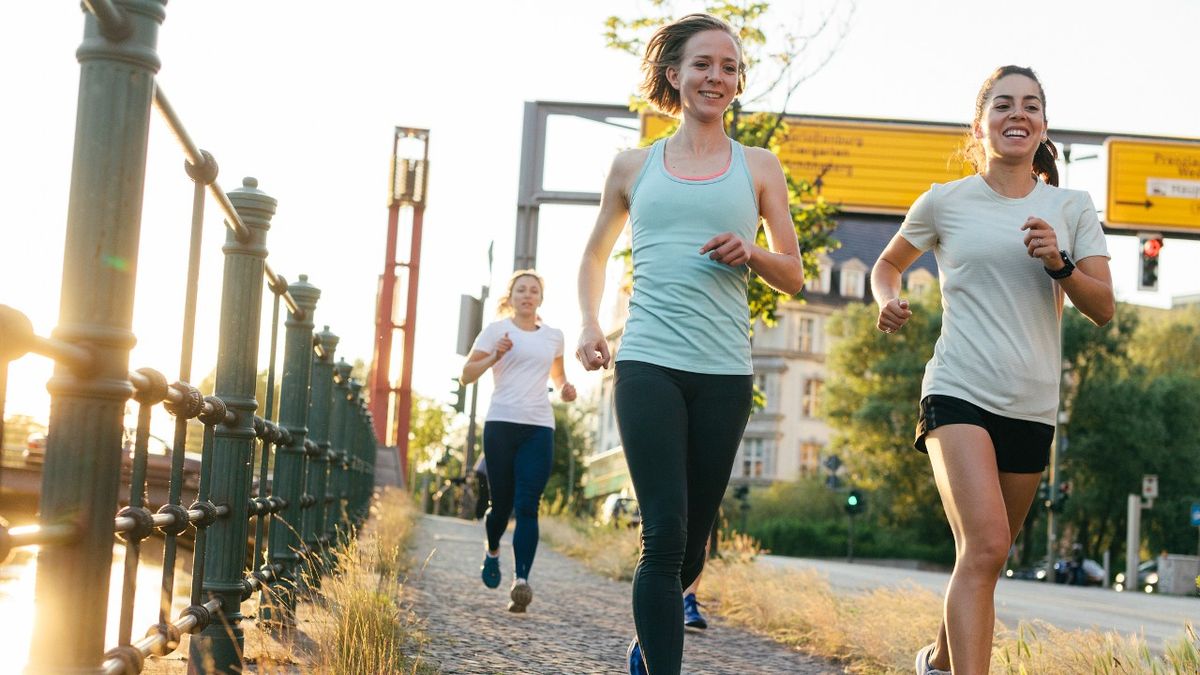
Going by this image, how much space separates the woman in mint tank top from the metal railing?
1131 millimetres

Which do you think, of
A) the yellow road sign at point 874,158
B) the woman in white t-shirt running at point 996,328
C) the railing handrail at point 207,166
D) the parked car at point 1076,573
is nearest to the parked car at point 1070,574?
the parked car at point 1076,573

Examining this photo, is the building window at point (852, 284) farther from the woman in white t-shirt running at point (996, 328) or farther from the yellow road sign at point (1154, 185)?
the woman in white t-shirt running at point (996, 328)

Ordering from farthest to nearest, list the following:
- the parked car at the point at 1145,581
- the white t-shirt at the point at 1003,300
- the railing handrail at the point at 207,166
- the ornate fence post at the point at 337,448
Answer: the parked car at the point at 1145,581 < the ornate fence post at the point at 337,448 < the white t-shirt at the point at 1003,300 < the railing handrail at the point at 207,166

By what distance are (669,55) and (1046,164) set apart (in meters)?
1.28

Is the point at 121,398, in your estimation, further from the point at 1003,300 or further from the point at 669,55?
the point at 1003,300

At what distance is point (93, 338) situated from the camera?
289 cm

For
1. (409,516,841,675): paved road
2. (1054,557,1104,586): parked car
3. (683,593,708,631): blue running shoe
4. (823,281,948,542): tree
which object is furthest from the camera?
(823,281,948,542): tree

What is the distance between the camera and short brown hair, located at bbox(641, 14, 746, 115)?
447 cm

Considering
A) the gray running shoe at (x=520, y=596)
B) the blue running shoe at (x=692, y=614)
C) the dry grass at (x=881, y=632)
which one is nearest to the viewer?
the dry grass at (x=881, y=632)

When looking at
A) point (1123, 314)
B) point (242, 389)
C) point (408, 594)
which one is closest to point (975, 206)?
point (242, 389)

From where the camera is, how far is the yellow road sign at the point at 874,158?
21.0 m

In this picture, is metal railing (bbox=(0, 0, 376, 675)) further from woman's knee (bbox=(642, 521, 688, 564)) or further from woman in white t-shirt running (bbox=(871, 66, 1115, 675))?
woman in white t-shirt running (bbox=(871, 66, 1115, 675))

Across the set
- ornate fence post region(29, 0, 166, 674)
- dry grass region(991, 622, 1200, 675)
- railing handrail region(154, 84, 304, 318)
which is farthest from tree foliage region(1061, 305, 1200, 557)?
ornate fence post region(29, 0, 166, 674)

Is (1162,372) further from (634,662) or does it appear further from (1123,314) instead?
(634,662)
